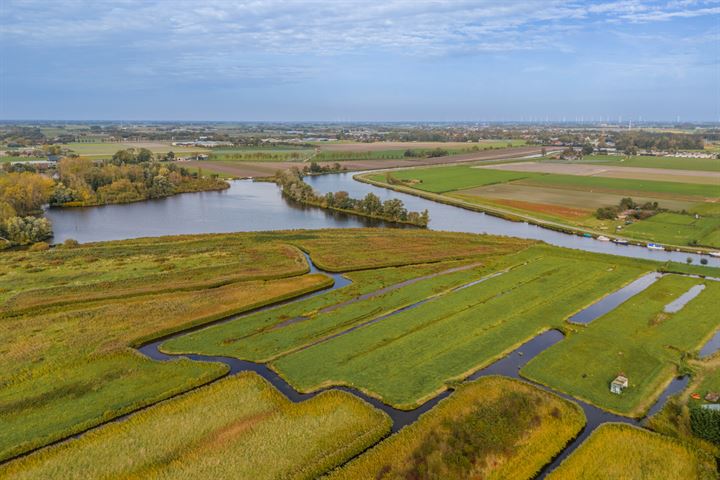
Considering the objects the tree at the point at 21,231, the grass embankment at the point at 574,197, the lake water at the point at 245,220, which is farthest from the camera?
the grass embankment at the point at 574,197

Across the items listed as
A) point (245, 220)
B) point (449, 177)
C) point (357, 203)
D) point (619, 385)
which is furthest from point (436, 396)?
point (449, 177)

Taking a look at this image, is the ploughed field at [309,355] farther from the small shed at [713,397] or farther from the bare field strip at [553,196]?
the bare field strip at [553,196]

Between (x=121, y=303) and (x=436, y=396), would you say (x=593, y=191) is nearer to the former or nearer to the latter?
(x=436, y=396)

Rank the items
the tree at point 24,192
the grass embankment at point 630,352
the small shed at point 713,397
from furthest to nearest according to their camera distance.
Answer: the tree at point 24,192 → the grass embankment at point 630,352 → the small shed at point 713,397

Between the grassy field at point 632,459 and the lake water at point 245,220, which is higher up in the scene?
the lake water at point 245,220

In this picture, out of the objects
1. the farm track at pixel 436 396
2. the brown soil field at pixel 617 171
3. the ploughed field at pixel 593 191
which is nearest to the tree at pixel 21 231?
the farm track at pixel 436 396

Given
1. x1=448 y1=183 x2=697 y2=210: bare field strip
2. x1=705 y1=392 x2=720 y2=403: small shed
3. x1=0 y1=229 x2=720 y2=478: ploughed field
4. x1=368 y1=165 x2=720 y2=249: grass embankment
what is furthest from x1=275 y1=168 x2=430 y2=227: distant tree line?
x1=705 y1=392 x2=720 y2=403: small shed
